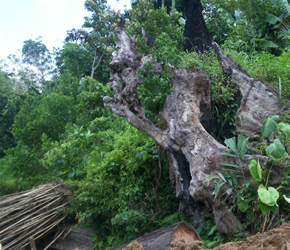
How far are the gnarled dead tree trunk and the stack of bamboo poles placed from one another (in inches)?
121

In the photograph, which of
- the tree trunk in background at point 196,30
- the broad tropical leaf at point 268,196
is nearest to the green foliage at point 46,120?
the tree trunk in background at point 196,30

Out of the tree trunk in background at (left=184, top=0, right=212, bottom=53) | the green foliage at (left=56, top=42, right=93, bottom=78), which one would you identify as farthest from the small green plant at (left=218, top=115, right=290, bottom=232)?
the green foliage at (left=56, top=42, right=93, bottom=78)

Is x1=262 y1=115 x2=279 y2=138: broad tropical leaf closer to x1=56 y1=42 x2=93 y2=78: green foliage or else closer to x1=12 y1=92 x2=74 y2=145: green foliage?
x1=12 y1=92 x2=74 y2=145: green foliage

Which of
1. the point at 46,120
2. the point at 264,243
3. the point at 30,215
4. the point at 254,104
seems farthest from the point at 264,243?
the point at 46,120

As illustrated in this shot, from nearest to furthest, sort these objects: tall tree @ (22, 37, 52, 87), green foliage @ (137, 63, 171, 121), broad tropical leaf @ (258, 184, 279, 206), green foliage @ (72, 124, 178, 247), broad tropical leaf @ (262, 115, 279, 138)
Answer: broad tropical leaf @ (258, 184, 279, 206) → broad tropical leaf @ (262, 115, 279, 138) → green foliage @ (137, 63, 171, 121) → green foliage @ (72, 124, 178, 247) → tall tree @ (22, 37, 52, 87)

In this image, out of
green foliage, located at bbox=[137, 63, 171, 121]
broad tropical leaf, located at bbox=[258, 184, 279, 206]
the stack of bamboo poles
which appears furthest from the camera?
the stack of bamboo poles

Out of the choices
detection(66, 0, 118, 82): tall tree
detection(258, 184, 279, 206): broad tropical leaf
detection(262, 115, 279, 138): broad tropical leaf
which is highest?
detection(66, 0, 118, 82): tall tree

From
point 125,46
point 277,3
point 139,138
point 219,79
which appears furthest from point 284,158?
point 277,3

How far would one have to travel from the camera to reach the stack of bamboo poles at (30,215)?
7203 millimetres

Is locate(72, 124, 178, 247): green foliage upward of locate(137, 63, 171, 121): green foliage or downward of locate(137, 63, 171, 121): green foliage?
downward

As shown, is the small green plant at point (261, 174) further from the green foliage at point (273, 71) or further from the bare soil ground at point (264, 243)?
the green foliage at point (273, 71)

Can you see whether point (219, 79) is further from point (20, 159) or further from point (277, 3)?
point (20, 159)

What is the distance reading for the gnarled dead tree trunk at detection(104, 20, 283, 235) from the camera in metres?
4.23

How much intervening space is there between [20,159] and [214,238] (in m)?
8.49
